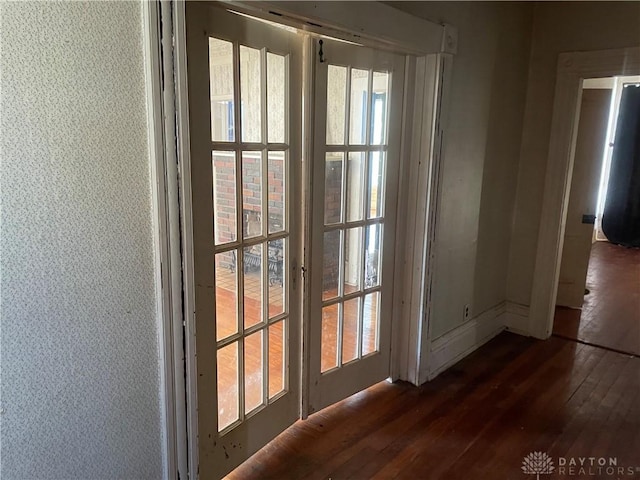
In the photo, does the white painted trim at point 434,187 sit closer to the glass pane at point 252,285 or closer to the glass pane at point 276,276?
the glass pane at point 276,276

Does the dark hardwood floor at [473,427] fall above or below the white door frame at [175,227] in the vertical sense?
below

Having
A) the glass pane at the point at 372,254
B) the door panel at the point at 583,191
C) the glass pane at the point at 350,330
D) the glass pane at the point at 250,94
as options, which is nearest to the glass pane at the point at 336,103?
the glass pane at the point at 250,94

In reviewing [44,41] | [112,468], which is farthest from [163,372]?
[44,41]

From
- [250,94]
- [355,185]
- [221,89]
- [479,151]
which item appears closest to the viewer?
[221,89]

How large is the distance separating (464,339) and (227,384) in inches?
77.1

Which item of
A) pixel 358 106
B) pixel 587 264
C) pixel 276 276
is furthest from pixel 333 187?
pixel 587 264

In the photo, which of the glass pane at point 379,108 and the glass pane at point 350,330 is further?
the glass pane at point 350,330

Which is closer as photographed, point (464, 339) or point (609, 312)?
point (464, 339)

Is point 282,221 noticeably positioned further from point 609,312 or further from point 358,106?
point 609,312

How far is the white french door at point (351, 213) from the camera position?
2305 mm

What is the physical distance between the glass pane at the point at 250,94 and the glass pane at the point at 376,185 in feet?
2.56

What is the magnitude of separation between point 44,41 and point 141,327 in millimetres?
871

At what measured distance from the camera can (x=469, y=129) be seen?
9.84 ft

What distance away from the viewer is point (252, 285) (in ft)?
6.84
